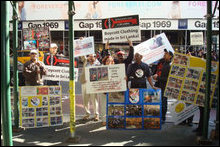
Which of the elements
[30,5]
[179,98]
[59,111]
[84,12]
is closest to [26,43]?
[59,111]

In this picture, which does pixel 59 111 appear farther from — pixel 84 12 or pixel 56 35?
pixel 56 35

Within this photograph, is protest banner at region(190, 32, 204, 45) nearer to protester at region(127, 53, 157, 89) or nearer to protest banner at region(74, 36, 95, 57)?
protester at region(127, 53, 157, 89)

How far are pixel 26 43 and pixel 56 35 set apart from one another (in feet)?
43.0

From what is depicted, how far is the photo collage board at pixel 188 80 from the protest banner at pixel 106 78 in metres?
1.10

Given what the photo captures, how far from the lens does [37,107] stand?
5.61m

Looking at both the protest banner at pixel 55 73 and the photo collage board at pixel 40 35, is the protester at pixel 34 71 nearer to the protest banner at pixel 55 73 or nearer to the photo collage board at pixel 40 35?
the protest banner at pixel 55 73

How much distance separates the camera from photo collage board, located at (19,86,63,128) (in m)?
5.57

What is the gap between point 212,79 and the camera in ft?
17.0

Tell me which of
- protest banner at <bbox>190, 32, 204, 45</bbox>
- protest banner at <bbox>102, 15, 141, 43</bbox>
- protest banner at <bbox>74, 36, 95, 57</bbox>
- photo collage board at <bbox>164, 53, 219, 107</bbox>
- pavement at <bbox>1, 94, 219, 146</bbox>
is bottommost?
pavement at <bbox>1, 94, 219, 146</bbox>

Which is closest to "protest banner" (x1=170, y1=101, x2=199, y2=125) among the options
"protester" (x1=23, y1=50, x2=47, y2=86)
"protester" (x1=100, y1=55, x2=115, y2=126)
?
"protester" (x1=100, y1=55, x2=115, y2=126)

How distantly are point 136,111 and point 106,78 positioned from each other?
3.39 feet

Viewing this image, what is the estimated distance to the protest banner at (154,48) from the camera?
645cm

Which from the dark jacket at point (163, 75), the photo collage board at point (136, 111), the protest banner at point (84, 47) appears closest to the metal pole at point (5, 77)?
the protest banner at point (84, 47)

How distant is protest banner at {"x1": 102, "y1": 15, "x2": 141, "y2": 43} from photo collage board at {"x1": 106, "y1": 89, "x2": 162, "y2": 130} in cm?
128
